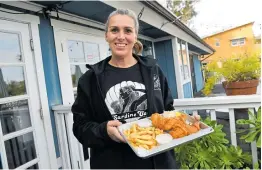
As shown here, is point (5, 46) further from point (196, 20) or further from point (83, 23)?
point (196, 20)

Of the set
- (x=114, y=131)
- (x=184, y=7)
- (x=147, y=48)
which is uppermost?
(x=184, y=7)

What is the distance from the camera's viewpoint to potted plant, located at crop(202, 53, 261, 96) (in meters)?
3.11

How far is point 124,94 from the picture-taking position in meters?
1.20

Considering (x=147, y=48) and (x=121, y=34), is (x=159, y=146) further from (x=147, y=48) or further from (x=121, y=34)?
(x=147, y=48)

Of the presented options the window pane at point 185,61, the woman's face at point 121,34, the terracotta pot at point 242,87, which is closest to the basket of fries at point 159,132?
the woman's face at point 121,34

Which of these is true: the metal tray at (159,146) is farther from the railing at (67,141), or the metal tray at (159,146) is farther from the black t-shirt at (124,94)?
the railing at (67,141)

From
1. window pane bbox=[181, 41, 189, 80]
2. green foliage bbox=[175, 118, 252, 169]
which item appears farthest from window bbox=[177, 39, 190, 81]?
green foliage bbox=[175, 118, 252, 169]

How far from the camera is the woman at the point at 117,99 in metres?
1.19

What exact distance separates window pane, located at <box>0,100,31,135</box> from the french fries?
1711 mm

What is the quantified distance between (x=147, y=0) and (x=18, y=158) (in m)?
2.60

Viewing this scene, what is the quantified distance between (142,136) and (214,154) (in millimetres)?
Result: 1000

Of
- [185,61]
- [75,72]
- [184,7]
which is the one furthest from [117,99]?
[184,7]

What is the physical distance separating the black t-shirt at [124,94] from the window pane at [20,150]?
162 centimetres

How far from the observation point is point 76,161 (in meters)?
2.68
